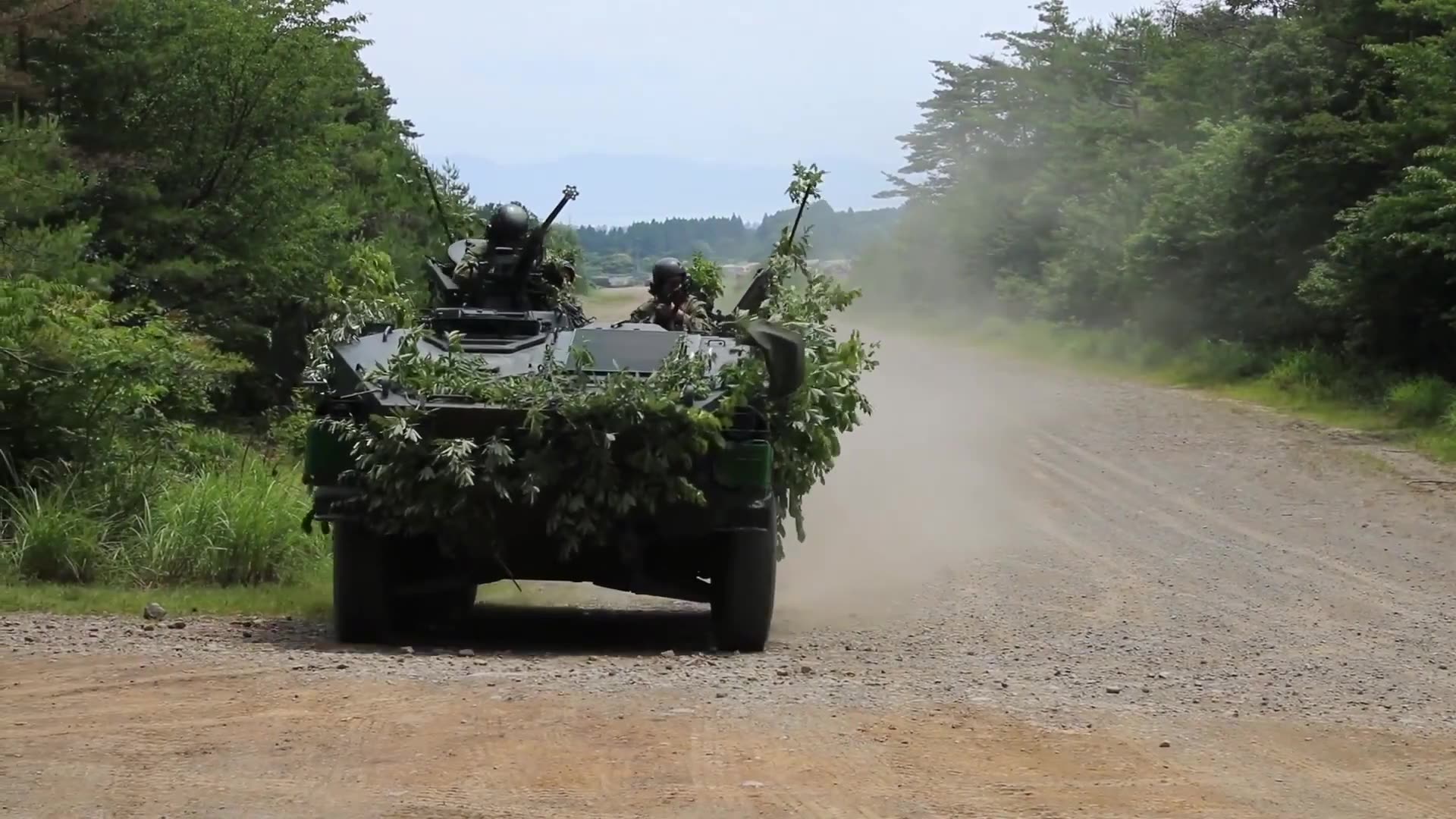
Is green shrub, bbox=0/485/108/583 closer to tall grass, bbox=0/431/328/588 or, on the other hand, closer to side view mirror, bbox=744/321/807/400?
tall grass, bbox=0/431/328/588

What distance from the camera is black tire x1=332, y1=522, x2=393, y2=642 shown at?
913 cm

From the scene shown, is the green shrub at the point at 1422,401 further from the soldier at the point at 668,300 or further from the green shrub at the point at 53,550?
the green shrub at the point at 53,550

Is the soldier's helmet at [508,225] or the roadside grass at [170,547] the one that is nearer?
the soldier's helmet at [508,225]

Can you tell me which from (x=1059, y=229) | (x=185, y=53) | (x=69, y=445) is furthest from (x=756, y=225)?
(x=1059, y=229)

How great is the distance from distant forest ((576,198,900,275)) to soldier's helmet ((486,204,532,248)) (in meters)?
0.76

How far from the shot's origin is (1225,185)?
30.0 metres

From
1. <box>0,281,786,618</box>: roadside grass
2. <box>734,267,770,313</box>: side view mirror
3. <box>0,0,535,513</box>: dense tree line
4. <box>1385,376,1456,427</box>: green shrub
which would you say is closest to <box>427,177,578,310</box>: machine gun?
<box>0,281,786,618</box>: roadside grass

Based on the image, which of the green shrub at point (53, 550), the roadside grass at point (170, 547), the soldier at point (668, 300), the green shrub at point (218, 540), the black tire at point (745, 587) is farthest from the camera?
the green shrub at point (218, 540)

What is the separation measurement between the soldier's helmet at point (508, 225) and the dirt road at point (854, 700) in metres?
2.20

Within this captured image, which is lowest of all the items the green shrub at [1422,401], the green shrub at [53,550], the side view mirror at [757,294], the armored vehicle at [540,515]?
the green shrub at [53,550]

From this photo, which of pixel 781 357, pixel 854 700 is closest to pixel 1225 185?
pixel 781 357

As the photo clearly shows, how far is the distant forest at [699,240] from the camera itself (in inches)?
451

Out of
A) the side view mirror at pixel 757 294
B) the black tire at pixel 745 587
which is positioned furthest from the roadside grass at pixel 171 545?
the black tire at pixel 745 587

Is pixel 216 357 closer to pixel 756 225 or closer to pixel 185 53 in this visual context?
pixel 185 53
